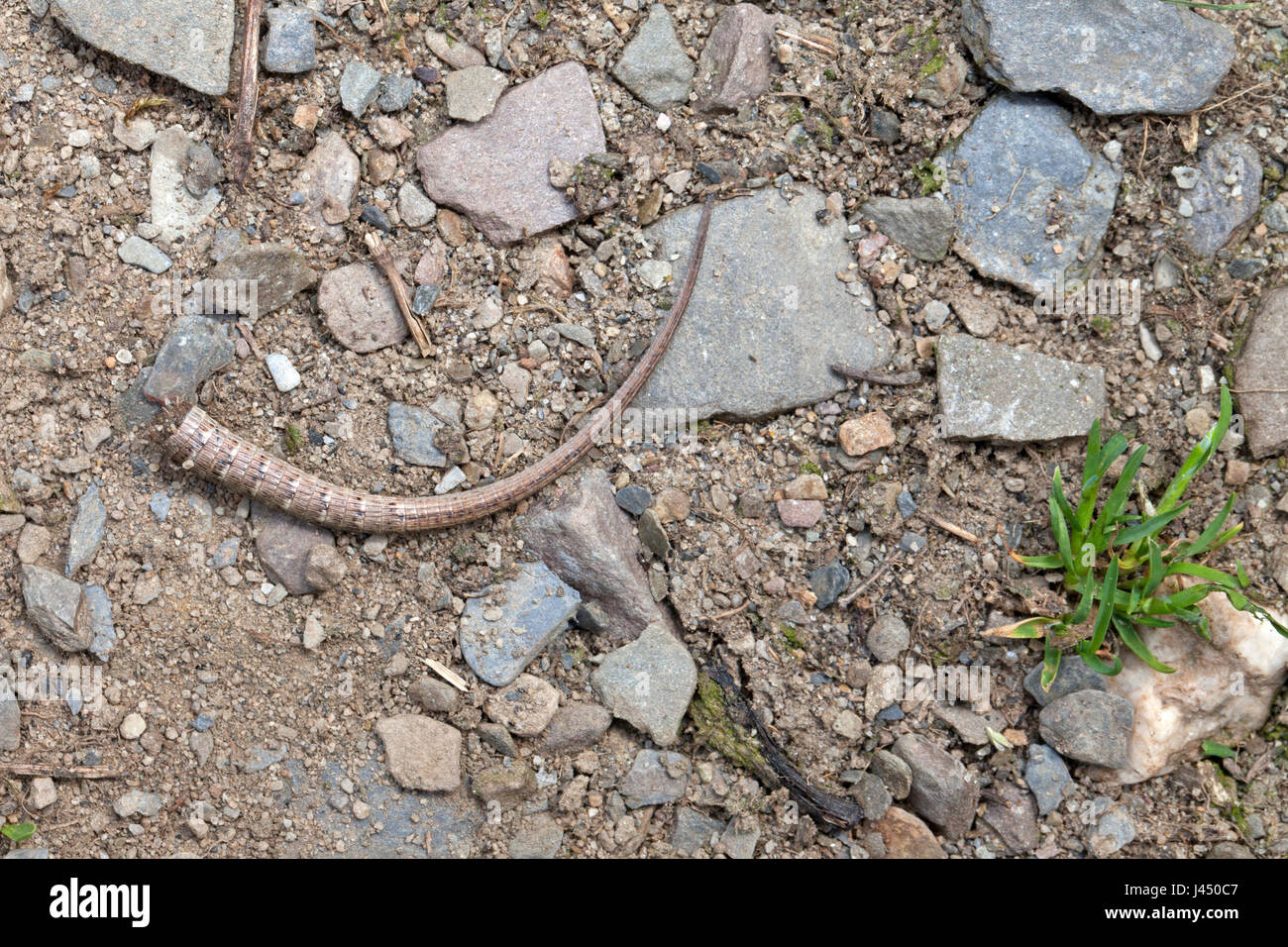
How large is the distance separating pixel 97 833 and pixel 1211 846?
4219 millimetres

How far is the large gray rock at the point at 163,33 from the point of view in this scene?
3898mm

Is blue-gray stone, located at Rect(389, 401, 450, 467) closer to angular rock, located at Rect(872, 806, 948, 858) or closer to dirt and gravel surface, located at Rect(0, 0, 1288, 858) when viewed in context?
dirt and gravel surface, located at Rect(0, 0, 1288, 858)

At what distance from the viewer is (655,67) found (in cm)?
419

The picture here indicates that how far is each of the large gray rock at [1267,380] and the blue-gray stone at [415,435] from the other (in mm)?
3339

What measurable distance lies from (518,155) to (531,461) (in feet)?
4.18

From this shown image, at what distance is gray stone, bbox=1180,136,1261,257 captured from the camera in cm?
417

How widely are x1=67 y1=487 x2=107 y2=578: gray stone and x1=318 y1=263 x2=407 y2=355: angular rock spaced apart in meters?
1.11

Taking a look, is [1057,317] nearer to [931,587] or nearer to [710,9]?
[931,587]

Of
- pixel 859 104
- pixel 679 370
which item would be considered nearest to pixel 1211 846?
pixel 679 370

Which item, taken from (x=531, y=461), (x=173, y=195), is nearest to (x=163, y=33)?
(x=173, y=195)

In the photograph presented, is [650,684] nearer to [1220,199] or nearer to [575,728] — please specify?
[575,728]

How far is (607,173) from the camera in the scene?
13.5ft

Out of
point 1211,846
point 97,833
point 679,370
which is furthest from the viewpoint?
point 679,370

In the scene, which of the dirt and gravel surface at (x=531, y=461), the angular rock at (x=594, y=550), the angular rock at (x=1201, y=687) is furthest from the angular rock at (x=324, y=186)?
the angular rock at (x=1201, y=687)
